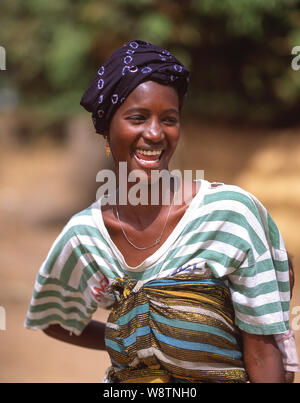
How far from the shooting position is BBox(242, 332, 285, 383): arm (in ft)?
5.54

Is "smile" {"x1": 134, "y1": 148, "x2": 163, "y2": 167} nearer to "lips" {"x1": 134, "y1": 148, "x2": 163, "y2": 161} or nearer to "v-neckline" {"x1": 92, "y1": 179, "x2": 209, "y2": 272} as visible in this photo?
→ "lips" {"x1": 134, "y1": 148, "x2": 163, "y2": 161}

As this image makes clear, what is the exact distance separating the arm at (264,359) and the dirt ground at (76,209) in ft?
7.18

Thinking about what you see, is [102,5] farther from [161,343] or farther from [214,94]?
[161,343]

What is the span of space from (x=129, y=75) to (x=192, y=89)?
284 inches

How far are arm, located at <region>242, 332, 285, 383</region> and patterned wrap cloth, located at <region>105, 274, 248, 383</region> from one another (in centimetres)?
5

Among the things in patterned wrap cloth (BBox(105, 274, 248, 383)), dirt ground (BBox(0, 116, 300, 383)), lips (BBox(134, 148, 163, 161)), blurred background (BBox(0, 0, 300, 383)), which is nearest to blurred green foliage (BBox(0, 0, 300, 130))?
blurred background (BBox(0, 0, 300, 383))

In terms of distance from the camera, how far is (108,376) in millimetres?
1955

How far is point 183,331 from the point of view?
5.57 ft

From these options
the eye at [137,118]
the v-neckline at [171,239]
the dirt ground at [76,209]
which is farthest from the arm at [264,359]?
the dirt ground at [76,209]

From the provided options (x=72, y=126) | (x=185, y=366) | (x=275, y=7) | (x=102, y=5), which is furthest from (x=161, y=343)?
(x=72, y=126)

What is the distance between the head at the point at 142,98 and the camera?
1.77m
